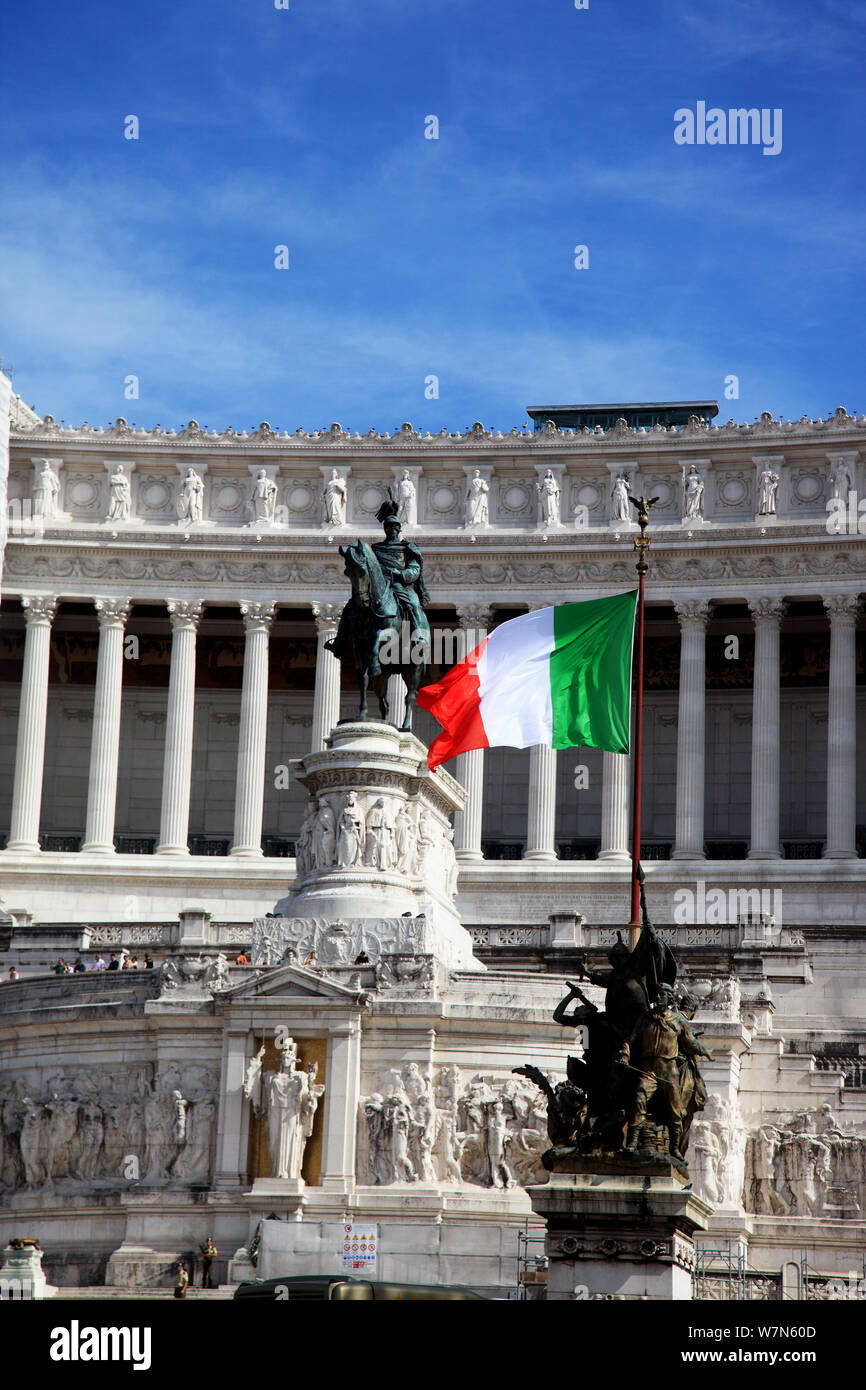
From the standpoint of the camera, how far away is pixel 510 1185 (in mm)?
45656

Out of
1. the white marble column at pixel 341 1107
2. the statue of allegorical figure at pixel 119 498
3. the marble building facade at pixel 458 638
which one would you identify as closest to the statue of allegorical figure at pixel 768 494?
the marble building facade at pixel 458 638

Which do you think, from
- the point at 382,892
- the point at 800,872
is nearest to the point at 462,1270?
the point at 382,892

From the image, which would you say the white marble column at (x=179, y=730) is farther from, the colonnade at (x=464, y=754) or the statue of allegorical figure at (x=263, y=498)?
the statue of allegorical figure at (x=263, y=498)

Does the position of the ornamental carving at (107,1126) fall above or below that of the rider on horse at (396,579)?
below

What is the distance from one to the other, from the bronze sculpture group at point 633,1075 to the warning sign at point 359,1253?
19.9ft

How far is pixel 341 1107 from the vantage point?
45.6 metres

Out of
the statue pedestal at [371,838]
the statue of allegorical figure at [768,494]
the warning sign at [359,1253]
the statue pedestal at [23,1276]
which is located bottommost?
the statue pedestal at [23,1276]

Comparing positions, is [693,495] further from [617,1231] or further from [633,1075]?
[617,1231]

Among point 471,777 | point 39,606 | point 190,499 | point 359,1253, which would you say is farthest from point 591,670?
point 39,606

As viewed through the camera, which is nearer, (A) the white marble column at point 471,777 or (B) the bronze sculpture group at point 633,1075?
(B) the bronze sculpture group at point 633,1075

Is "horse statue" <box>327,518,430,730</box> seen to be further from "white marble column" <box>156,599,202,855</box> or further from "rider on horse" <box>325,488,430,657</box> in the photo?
"white marble column" <box>156,599,202,855</box>

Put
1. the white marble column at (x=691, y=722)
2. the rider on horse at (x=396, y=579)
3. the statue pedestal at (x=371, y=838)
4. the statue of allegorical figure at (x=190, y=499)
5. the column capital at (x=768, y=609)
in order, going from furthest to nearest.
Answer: the statue of allegorical figure at (x=190, y=499), the column capital at (x=768, y=609), the white marble column at (x=691, y=722), the rider on horse at (x=396, y=579), the statue pedestal at (x=371, y=838)

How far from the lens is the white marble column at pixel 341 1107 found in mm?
45156
